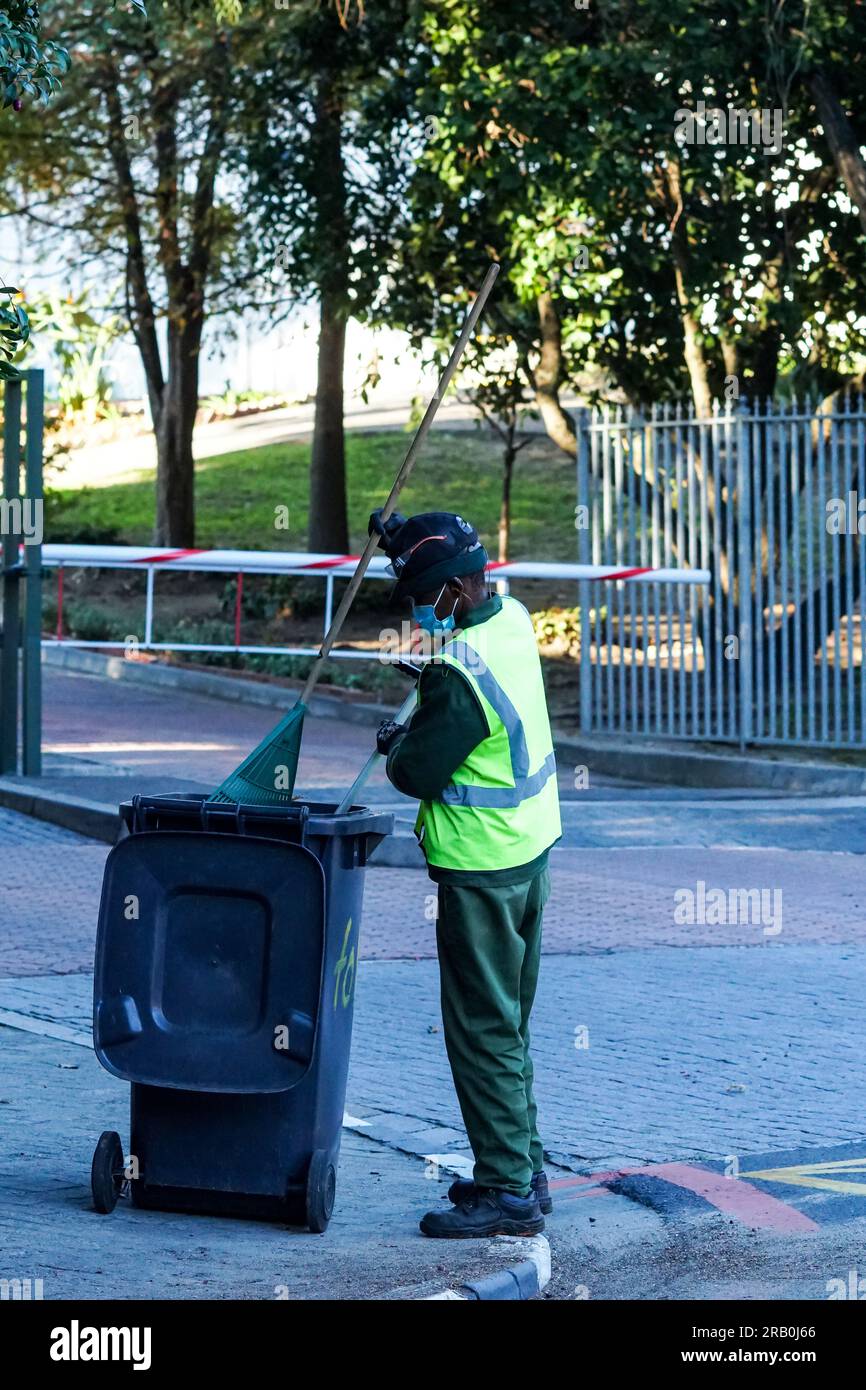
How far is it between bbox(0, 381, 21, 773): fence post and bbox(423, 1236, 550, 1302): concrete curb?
8355 millimetres

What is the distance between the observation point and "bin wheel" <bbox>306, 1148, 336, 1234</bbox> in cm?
488

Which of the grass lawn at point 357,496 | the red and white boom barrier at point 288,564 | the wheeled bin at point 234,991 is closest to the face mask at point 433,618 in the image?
the wheeled bin at point 234,991

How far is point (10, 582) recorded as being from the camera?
12.5 meters

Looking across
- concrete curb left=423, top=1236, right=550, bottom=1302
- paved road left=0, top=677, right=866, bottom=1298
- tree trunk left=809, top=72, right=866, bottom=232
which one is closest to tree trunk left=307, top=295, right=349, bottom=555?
tree trunk left=809, top=72, right=866, bottom=232

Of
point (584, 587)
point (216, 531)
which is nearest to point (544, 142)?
point (584, 587)

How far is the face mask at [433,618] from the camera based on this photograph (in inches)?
195

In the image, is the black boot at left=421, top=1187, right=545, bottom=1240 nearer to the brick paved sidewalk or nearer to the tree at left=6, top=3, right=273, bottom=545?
the brick paved sidewalk

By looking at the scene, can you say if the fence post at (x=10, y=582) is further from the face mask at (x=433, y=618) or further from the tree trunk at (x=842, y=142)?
the face mask at (x=433, y=618)

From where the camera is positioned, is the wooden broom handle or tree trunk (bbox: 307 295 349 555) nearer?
the wooden broom handle

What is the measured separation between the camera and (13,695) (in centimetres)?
1274

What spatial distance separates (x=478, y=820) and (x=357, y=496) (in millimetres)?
30546

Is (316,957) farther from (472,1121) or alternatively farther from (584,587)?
(584,587)

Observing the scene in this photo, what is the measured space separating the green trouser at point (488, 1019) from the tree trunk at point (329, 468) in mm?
20188

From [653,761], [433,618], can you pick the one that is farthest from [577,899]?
[433,618]
